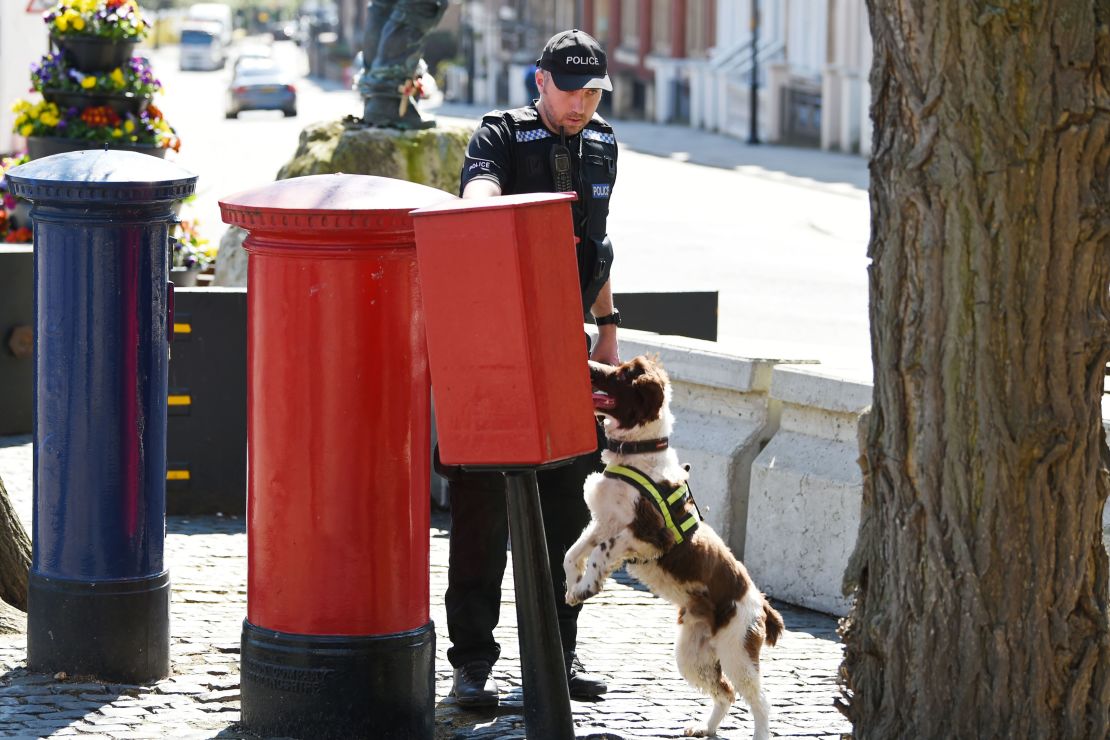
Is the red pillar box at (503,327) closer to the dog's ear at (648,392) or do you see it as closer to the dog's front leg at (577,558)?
the dog's ear at (648,392)

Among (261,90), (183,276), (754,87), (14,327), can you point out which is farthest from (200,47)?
(14,327)

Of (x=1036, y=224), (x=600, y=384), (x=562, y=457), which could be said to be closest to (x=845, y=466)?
(x=600, y=384)

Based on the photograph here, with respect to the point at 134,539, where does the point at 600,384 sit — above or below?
above

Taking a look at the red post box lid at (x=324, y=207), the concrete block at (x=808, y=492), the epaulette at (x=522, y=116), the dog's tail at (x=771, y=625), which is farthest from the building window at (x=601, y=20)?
the red post box lid at (x=324, y=207)

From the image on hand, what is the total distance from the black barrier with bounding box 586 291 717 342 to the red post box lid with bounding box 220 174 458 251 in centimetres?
405

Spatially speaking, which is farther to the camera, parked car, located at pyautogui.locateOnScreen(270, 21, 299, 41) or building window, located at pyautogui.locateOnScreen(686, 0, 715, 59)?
parked car, located at pyautogui.locateOnScreen(270, 21, 299, 41)

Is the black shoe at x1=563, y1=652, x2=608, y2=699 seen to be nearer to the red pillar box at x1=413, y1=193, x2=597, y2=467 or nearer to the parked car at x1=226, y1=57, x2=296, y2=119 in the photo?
the red pillar box at x1=413, y1=193, x2=597, y2=467

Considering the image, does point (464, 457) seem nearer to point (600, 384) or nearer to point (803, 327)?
point (600, 384)

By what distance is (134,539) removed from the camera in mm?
5477

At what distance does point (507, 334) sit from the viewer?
4.42m

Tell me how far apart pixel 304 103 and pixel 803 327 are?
45692mm

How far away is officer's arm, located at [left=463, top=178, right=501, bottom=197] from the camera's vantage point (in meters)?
5.20

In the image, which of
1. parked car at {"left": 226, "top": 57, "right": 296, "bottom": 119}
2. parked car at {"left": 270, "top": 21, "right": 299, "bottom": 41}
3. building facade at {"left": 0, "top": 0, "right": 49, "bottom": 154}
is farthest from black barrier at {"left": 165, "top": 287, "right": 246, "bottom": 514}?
parked car at {"left": 270, "top": 21, "right": 299, "bottom": 41}

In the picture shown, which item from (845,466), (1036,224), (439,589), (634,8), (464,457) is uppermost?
(634,8)
